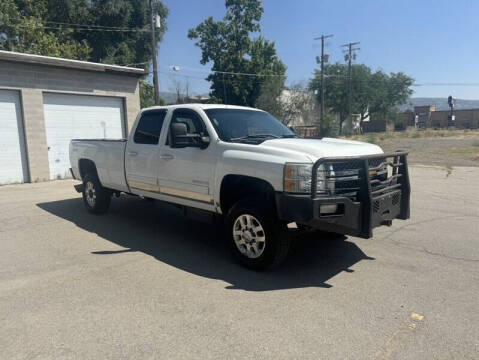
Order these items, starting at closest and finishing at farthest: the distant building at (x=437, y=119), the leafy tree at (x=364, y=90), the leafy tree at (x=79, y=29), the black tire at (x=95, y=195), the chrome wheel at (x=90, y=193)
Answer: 1. the black tire at (x=95, y=195)
2. the chrome wheel at (x=90, y=193)
3. the leafy tree at (x=79, y=29)
4. the leafy tree at (x=364, y=90)
5. the distant building at (x=437, y=119)

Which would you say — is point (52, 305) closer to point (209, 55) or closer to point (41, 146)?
point (41, 146)

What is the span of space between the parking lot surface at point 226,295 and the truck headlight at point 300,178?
108 cm

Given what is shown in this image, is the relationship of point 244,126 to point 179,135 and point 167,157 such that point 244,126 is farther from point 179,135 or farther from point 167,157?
point 167,157

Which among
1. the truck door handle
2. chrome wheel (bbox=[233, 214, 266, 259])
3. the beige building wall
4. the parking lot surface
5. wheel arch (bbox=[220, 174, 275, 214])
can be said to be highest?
the beige building wall

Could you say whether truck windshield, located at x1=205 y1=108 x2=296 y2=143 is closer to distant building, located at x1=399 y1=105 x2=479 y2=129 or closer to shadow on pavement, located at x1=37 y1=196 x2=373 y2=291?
shadow on pavement, located at x1=37 y1=196 x2=373 y2=291

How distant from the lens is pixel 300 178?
4.25 metres

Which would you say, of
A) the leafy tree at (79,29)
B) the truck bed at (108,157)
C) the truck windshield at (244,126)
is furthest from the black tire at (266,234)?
the leafy tree at (79,29)

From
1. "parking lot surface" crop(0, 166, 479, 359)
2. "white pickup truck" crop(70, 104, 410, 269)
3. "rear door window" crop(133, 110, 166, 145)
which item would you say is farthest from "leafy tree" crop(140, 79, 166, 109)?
"parking lot surface" crop(0, 166, 479, 359)

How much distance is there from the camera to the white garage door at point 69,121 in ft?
43.4

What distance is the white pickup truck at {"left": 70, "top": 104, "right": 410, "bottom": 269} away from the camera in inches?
168

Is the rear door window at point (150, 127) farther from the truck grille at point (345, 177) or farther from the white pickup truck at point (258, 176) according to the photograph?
the truck grille at point (345, 177)

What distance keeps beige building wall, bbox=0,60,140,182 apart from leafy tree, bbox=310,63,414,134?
167ft

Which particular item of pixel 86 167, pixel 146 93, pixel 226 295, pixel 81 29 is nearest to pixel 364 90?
pixel 146 93

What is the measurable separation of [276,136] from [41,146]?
33.2ft
